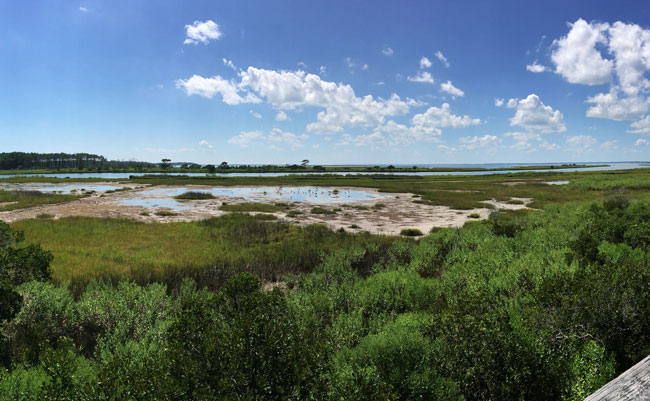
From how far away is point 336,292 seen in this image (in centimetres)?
1091

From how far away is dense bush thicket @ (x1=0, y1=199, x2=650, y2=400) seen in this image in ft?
15.0

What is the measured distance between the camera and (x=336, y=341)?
7172 mm

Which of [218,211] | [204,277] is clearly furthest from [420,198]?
[204,277]

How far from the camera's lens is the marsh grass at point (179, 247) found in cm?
1521

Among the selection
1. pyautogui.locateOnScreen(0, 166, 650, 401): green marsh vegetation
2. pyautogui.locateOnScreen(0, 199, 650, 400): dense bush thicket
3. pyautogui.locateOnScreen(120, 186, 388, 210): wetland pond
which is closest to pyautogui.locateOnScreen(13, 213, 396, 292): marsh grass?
pyautogui.locateOnScreen(0, 166, 650, 401): green marsh vegetation

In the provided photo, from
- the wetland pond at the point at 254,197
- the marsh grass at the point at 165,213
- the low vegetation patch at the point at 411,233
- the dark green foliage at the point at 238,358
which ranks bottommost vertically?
the low vegetation patch at the point at 411,233

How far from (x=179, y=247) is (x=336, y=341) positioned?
1706 cm

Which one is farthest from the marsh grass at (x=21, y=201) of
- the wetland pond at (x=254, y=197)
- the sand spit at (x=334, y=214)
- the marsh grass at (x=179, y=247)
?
the marsh grass at (x=179, y=247)

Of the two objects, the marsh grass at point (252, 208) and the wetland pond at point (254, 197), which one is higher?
the wetland pond at point (254, 197)

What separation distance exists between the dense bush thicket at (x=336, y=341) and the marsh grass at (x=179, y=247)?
4508 mm

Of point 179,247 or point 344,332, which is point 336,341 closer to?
point 344,332

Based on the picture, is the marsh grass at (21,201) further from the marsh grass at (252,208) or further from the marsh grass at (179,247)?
the marsh grass at (252,208)

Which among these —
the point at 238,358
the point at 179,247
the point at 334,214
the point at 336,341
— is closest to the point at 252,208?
the point at 334,214

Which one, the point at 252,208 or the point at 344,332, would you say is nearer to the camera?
the point at 344,332
